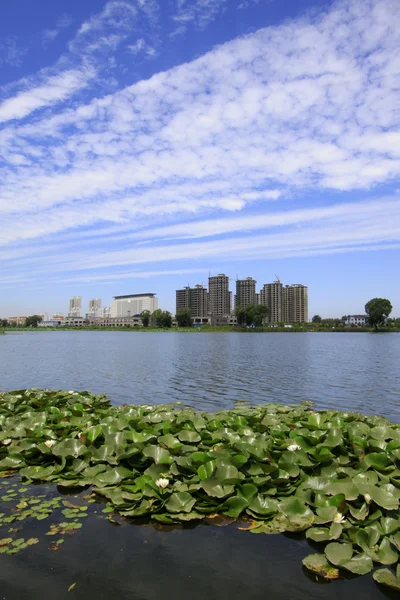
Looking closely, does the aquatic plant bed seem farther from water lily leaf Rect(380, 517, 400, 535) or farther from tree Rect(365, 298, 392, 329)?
tree Rect(365, 298, 392, 329)

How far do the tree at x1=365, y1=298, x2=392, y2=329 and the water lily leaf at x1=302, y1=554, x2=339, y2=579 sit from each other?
129 meters

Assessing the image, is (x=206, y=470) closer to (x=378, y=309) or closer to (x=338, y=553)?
(x=338, y=553)

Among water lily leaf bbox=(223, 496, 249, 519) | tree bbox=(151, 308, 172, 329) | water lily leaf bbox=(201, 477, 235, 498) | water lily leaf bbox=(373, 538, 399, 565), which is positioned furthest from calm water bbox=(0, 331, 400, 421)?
tree bbox=(151, 308, 172, 329)

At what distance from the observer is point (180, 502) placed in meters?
4.95

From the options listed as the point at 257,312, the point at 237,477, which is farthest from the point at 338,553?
the point at 257,312

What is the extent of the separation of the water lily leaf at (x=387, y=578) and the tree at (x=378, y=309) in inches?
5067

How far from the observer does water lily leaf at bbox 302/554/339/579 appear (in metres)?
3.87

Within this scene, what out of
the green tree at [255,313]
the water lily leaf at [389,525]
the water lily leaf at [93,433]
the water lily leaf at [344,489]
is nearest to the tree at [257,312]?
the green tree at [255,313]

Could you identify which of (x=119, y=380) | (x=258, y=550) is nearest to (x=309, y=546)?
(x=258, y=550)

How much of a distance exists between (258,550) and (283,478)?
109 cm

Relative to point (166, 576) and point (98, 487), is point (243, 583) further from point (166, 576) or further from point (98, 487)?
point (98, 487)

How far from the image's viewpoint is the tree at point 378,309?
12247 centimetres

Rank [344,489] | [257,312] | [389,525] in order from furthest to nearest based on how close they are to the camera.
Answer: [257,312]
[344,489]
[389,525]

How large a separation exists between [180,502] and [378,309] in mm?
128876
